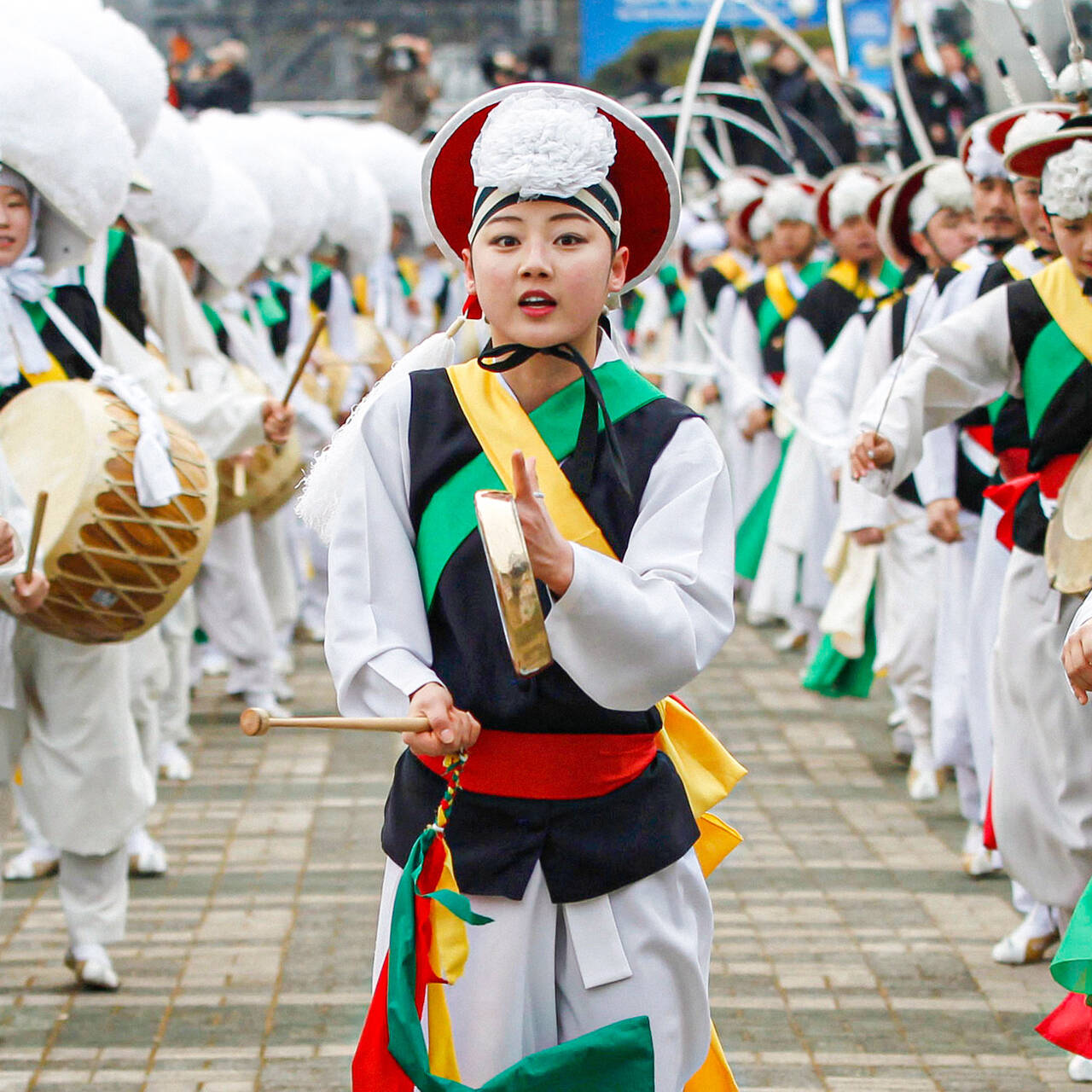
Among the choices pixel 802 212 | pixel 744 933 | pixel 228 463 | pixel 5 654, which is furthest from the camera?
pixel 802 212

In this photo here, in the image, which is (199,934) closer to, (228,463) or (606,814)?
(228,463)

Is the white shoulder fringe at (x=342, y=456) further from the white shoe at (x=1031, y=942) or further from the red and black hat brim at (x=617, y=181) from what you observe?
the white shoe at (x=1031, y=942)

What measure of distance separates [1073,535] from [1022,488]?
0.56m

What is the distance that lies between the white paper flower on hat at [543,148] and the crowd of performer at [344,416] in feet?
1.36

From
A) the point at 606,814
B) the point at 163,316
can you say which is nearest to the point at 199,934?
the point at 163,316

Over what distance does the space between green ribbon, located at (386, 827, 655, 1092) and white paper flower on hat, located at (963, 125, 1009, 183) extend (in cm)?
408

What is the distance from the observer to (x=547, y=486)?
3.42 m

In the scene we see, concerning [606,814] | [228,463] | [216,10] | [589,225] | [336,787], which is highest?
[589,225]

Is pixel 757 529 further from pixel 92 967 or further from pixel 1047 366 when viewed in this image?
pixel 1047 366

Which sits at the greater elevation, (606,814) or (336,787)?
(606,814)

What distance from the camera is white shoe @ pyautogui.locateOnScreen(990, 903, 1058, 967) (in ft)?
19.8

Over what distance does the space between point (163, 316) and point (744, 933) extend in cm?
265

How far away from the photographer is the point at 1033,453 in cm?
521

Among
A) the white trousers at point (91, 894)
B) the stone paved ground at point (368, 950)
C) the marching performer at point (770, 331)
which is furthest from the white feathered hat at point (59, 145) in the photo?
the marching performer at point (770, 331)
